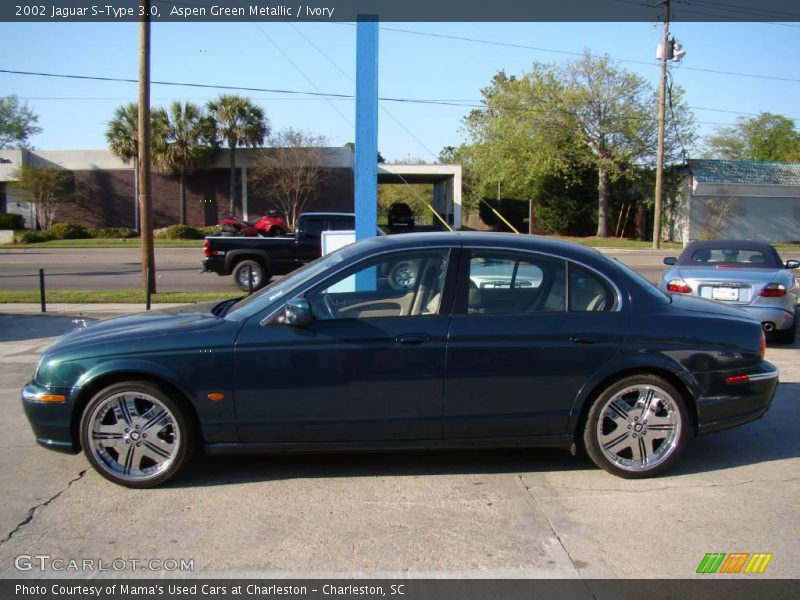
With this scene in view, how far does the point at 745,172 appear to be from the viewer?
38.8 meters

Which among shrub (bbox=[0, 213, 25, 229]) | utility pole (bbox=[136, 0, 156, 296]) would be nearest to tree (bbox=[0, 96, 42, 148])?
shrub (bbox=[0, 213, 25, 229])

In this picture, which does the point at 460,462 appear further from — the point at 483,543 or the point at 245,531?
the point at 245,531

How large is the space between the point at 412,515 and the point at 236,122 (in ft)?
124

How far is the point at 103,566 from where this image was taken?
3.62 m

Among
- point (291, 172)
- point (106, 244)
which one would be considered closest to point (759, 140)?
point (291, 172)

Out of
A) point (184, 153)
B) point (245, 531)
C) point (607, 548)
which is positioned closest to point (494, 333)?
point (607, 548)

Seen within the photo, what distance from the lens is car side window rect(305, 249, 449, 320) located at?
4707mm

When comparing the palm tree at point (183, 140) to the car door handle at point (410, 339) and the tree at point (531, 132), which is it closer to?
the tree at point (531, 132)

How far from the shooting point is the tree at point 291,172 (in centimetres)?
3988

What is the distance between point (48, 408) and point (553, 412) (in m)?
3.30

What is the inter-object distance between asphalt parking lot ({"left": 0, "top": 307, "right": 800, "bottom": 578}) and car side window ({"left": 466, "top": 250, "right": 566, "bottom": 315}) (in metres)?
1.18

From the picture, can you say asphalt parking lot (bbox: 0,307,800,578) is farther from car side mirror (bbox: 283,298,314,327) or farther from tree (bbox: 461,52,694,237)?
tree (bbox: 461,52,694,237)

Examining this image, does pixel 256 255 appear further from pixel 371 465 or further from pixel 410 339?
pixel 410 339

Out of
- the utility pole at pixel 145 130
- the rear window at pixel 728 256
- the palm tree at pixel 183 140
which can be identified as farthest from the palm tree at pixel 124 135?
the rear window at pixel 728 256
